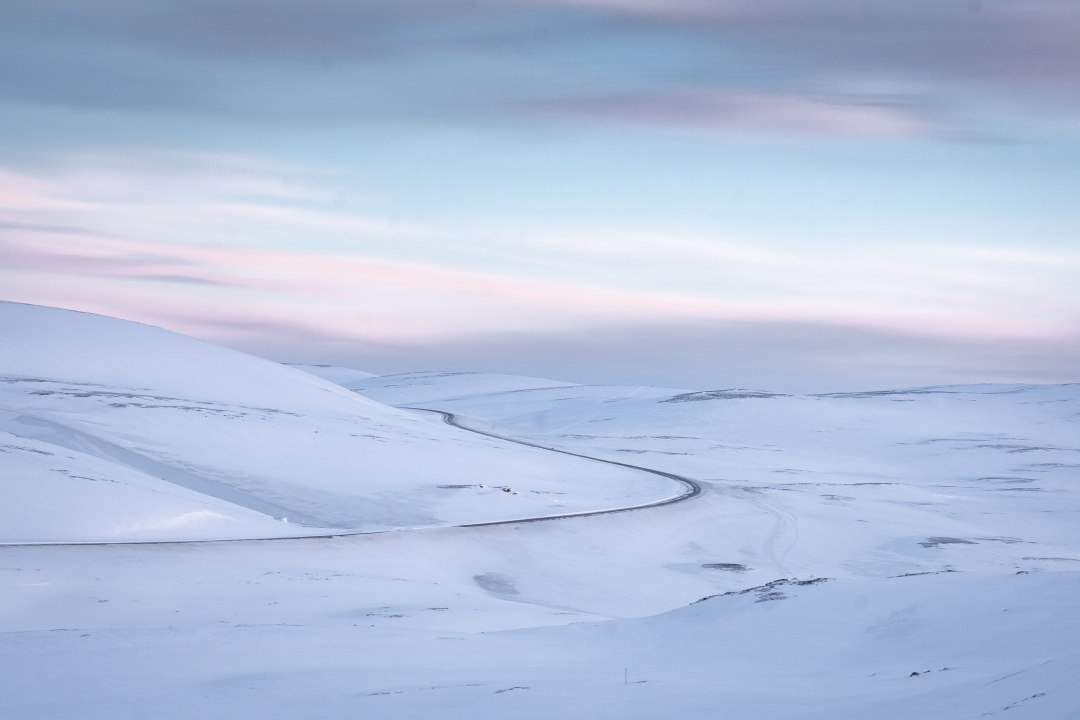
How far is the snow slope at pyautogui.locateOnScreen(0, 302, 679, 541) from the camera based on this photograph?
2400 cm

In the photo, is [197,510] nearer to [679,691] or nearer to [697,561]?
[697,561]

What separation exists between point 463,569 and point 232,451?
15522 mm

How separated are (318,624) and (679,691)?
6.35 meters

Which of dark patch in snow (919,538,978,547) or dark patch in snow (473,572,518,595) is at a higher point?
dark patch in snow (473,572,518,595)

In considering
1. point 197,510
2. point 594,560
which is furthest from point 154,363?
point 594,560

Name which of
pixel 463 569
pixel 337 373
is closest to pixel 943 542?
pixel 463 569

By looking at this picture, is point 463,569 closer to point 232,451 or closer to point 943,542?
point 943,542

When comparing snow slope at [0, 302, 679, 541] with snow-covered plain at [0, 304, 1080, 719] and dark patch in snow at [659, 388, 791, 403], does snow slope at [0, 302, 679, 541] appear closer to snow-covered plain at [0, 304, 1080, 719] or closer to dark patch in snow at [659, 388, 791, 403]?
snow-covered plain at [0, 304, 1080, 719]

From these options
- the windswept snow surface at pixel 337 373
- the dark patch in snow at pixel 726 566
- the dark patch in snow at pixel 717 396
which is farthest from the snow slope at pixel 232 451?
the windswept snow surface at pixel 337 373

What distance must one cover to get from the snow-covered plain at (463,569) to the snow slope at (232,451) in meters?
0.15

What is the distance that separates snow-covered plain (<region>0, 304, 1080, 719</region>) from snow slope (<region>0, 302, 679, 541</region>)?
0.15 meters

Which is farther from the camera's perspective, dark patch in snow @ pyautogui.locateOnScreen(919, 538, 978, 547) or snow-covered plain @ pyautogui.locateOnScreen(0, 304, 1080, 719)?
dark patch in snow @ pyautogui.locateOnScreen(919, 538, 978, 547)

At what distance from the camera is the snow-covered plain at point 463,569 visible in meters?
9.19

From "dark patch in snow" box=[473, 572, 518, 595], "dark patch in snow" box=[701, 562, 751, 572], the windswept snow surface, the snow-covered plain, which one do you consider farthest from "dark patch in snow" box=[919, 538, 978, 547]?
the windswept snow surface
